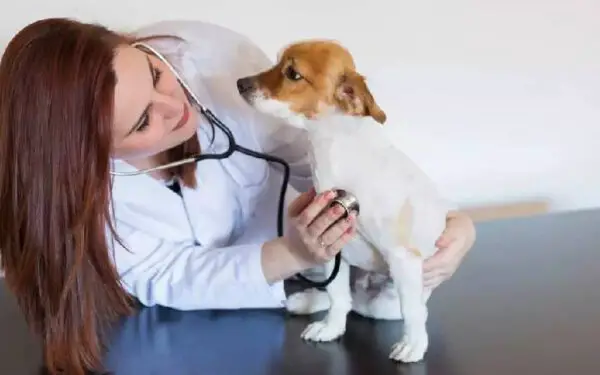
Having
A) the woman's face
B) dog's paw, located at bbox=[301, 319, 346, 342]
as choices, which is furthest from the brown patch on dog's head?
dog's paw, located at bbox=[301, 319, 346, 342]

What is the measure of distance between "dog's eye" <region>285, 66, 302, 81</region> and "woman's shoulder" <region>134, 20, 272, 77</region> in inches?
10.0

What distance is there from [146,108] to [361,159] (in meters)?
0.22

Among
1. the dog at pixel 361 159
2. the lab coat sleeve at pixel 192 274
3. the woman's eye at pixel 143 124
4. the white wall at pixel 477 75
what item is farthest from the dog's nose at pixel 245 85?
the white wall at pixel 477 75

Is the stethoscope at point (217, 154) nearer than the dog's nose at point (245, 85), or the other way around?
the dog's nose at point (245, 85)

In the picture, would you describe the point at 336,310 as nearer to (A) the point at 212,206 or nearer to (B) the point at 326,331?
(B) the point at 326,331

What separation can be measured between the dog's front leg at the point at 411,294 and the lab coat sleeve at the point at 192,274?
7.5 inches

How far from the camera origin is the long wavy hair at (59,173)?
772 mm

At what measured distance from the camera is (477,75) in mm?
1328

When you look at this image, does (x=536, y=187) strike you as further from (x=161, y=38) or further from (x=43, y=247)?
(x=43, y=247)

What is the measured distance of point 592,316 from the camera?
87 cm

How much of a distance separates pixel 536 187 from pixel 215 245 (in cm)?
65

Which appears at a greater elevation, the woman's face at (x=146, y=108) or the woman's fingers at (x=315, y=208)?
the woman's face at (x=146, y=108)

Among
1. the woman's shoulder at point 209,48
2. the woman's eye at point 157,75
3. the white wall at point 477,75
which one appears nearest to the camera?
the woman's eye at point 157,75

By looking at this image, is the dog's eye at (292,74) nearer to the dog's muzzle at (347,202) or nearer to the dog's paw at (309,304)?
the dog's muzzle at (347,202)
